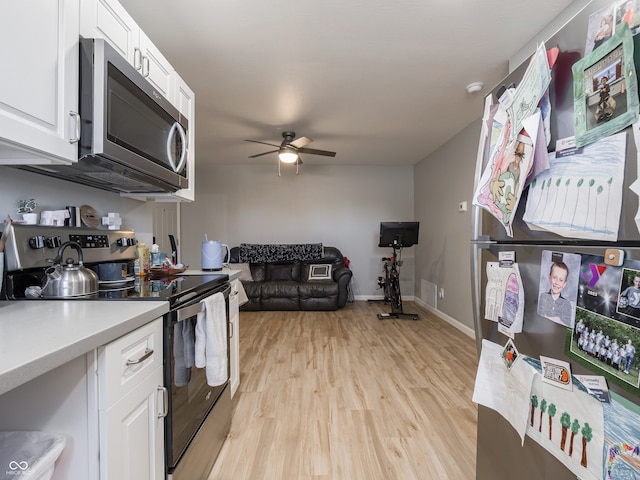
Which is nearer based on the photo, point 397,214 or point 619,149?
point 619,149

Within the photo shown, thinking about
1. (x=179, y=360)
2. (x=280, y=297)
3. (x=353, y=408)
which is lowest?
(x=353, y=408)

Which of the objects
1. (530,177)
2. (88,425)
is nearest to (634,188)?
(530,177)

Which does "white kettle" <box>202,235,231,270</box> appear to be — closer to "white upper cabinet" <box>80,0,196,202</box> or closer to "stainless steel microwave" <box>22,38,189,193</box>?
"white upper cabinet" <box>80,0,196,202</box>

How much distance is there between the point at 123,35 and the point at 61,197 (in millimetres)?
775

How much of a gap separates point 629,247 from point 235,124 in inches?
142

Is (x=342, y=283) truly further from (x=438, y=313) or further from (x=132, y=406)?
(x=132, y=406)

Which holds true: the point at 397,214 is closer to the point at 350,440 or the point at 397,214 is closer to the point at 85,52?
A: the point at 350,440

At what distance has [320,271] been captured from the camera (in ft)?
16.5

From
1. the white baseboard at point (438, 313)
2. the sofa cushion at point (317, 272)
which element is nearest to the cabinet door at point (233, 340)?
the white baseboard at point (438, 313)

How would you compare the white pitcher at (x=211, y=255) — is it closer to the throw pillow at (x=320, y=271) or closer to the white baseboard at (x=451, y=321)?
the white baseboard at (x=451, y=321)

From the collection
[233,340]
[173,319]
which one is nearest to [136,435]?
[173,319]

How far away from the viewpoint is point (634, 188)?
0.52m

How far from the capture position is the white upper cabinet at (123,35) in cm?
109

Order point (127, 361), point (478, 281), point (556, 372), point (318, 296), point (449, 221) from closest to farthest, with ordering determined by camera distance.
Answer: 1. point (556, 372)
2. point (127, 361)
3. point (478, 281)
4. point (449, 221)
5. point (318, 296)
